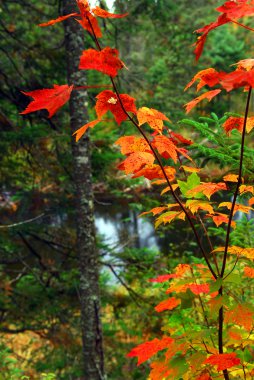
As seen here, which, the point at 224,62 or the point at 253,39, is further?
the point at 253,39

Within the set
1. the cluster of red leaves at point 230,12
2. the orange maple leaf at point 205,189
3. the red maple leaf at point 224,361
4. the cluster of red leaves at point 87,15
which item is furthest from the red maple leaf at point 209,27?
the red maple leaf at point 224,361

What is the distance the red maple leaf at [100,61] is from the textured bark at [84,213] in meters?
3.29

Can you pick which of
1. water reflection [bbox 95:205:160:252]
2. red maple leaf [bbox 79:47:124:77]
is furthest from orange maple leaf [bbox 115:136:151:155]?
water reflection [bbox 95:205:160:252]

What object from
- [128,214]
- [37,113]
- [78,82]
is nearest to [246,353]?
[78,82]

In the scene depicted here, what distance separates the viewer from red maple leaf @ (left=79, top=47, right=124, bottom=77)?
1.17 meters

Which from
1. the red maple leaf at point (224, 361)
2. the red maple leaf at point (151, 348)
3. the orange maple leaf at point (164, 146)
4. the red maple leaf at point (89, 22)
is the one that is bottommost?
the red maple leaf at point (224, 361)

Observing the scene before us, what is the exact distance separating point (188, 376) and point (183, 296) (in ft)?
1.13

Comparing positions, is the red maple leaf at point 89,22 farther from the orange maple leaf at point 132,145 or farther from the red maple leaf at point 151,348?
the red maple leaf at point 151,348

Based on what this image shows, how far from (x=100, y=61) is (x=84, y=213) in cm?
345

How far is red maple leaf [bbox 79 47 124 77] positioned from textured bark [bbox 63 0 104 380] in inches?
129

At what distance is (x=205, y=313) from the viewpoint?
1792mm

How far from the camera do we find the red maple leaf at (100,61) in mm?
1174

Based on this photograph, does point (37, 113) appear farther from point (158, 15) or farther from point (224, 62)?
point (224, 62)

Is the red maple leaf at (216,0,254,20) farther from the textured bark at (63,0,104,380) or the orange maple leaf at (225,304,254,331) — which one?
the textured bark at (63,0,104,380)
